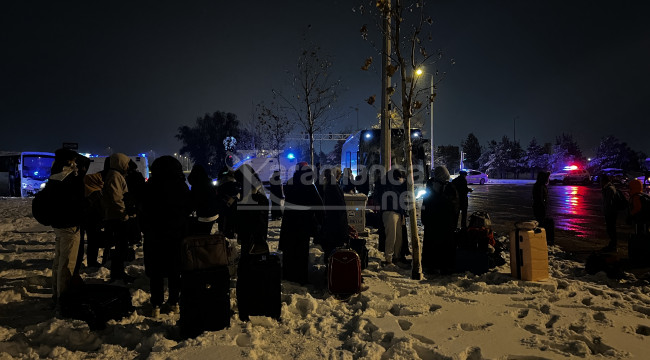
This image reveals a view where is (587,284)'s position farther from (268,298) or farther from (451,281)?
(268,298)

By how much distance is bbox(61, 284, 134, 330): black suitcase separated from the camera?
4309mm

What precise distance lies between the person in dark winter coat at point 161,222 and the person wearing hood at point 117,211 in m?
1.59

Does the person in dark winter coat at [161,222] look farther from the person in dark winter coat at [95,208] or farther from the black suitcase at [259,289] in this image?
the person in dark winter coat at [95,208]

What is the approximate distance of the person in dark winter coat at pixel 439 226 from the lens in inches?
274

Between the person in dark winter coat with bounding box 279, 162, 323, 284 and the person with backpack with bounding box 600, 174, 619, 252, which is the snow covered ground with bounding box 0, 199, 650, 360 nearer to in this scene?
the person in dark winter coat with bounding box 279, 162, 323, 284

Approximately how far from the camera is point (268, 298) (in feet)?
15.4

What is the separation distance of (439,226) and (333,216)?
1943mm

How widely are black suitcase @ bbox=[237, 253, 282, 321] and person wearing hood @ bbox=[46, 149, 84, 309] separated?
2.04m

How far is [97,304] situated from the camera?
4.30m

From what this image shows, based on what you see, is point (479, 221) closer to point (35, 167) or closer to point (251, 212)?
point (251, 212)

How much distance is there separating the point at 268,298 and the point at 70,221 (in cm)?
252

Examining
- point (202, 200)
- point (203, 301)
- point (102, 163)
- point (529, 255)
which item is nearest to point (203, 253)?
point (203, 301)

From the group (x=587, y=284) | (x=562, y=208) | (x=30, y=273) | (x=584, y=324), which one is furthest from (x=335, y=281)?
(x=562, y=208)

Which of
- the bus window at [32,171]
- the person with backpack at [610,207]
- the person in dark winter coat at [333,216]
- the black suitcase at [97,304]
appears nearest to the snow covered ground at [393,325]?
the black suitcase at [97,304]
